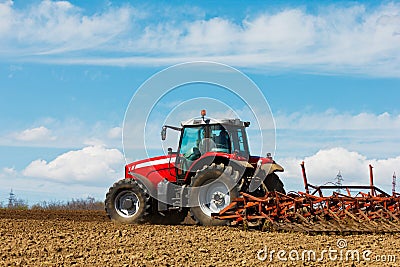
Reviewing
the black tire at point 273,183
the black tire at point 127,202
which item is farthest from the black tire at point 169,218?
the black tire at point 273,183

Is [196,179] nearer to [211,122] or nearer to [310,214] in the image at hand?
[211,122]

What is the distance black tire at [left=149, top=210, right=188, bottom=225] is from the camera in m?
14.1

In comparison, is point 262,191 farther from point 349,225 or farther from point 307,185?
point 349,225

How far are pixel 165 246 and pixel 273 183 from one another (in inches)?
204

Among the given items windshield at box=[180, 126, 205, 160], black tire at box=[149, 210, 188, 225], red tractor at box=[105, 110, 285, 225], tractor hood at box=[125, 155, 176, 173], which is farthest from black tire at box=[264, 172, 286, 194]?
tractor hood at box=[125, 155, 176, 173]

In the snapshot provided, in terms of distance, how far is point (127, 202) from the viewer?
13992mm

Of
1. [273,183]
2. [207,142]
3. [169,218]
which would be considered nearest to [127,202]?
[169,218]

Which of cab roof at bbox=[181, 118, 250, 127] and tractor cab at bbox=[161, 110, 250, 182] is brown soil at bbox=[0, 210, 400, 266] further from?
cab roof at bbox=[181, 118, 250, 127]

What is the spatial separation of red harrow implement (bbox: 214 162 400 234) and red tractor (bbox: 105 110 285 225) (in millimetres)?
478

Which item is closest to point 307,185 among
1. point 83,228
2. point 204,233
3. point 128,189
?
point 204,233

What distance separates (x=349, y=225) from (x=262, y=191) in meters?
2.21

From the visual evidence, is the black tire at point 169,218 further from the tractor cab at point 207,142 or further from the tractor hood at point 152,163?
the tractor hood at point 152,163

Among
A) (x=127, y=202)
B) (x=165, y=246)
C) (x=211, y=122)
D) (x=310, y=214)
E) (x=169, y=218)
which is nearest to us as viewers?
(x=165, y=246)

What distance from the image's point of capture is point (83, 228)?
12.5 meters
